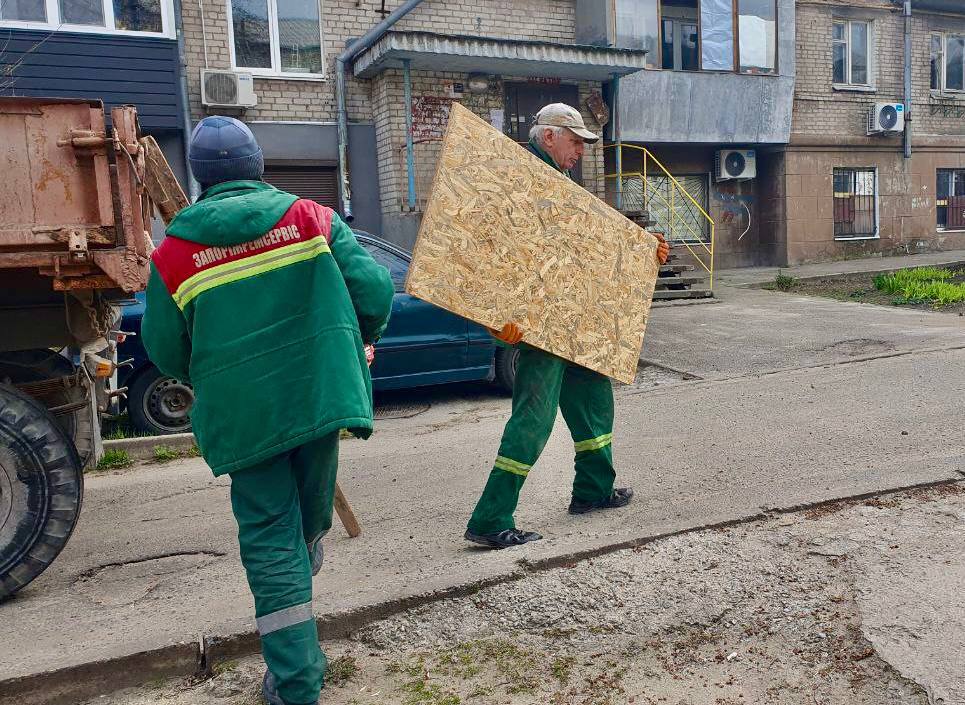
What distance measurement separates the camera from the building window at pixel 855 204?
18.9 metres

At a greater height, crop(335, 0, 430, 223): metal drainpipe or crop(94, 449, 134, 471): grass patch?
crop(335, 0, 430, 223): metal drainpipe

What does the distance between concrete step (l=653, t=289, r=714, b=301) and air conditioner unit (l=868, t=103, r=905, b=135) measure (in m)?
7.66

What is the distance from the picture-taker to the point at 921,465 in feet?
15.7

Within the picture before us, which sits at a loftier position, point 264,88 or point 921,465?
point 264,88

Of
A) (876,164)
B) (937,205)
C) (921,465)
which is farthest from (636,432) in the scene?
(937,205)

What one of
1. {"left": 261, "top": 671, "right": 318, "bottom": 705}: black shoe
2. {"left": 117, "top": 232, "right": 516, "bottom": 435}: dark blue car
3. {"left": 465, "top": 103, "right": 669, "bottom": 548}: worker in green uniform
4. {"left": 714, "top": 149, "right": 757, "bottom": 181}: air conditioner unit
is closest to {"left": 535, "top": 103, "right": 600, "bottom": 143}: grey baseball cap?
{"left": 465, "top": 103, "right": 669, "bottom": 548}: worker in green uniform

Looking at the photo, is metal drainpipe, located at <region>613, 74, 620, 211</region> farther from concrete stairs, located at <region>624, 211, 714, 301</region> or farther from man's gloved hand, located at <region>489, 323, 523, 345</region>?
man's gloved hand, located at <region>489, 323, 523, 345</region>

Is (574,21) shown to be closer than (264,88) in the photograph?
No

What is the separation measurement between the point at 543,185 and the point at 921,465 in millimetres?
2712

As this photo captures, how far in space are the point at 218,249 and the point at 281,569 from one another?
1.02 m

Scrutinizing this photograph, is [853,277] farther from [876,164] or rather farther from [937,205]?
[937,205]

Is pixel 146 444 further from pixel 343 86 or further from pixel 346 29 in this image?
pixel 346 29

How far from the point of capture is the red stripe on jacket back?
2641mm

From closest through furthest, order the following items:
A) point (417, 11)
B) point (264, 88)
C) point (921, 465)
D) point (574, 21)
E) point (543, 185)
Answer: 1. point (543, 185)
2. point (921, 465)
3. point (264, 88)
4. point (417, 11)
5. point (574, 21)
